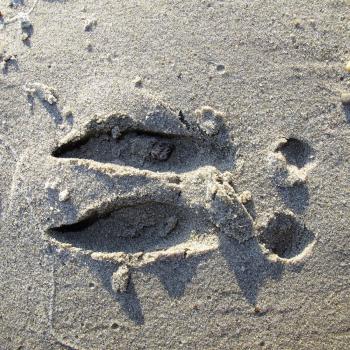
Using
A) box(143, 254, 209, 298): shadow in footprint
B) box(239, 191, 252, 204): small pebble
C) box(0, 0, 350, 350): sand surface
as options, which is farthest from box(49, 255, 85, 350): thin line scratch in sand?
box(239, 191, 252, 204): small pebble

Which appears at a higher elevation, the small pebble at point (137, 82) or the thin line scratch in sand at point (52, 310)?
the small pebble at point (137, 82)

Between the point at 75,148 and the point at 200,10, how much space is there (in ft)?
2.79

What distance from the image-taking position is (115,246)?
7.27 ft

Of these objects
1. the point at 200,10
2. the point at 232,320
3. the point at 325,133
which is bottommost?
the point at 232,320

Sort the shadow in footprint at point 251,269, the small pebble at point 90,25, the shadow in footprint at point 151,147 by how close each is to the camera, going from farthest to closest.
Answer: the small pebble at point 90,25 < the shadow in footprint at point 151,147 < the shadow in footprint at point 251,269

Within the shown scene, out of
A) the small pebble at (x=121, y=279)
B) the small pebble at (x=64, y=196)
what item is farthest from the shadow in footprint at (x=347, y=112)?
the small pebble at (x=64, y=196)

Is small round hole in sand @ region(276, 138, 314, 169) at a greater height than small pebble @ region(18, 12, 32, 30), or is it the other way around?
small pebble @ region(18, 12, 32, 30)

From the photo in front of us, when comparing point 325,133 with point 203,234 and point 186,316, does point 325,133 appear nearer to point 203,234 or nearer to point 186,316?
point 203,234

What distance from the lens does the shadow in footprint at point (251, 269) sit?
2098 mm

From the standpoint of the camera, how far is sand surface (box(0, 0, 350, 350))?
210cm

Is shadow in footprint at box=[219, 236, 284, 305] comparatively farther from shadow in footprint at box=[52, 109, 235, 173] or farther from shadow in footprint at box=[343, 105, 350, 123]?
shadow in footprint at box=[343, 105, 350, 123]

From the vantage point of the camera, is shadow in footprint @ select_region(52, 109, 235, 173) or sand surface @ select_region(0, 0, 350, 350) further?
shadow in footprint @ select_region(52, 109, 235, 173)

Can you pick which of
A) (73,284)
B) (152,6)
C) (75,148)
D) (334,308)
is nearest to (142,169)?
(75,148)

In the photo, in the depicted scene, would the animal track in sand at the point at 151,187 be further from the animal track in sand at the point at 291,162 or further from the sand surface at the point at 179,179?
the animal track in sand at the point at 291,162
